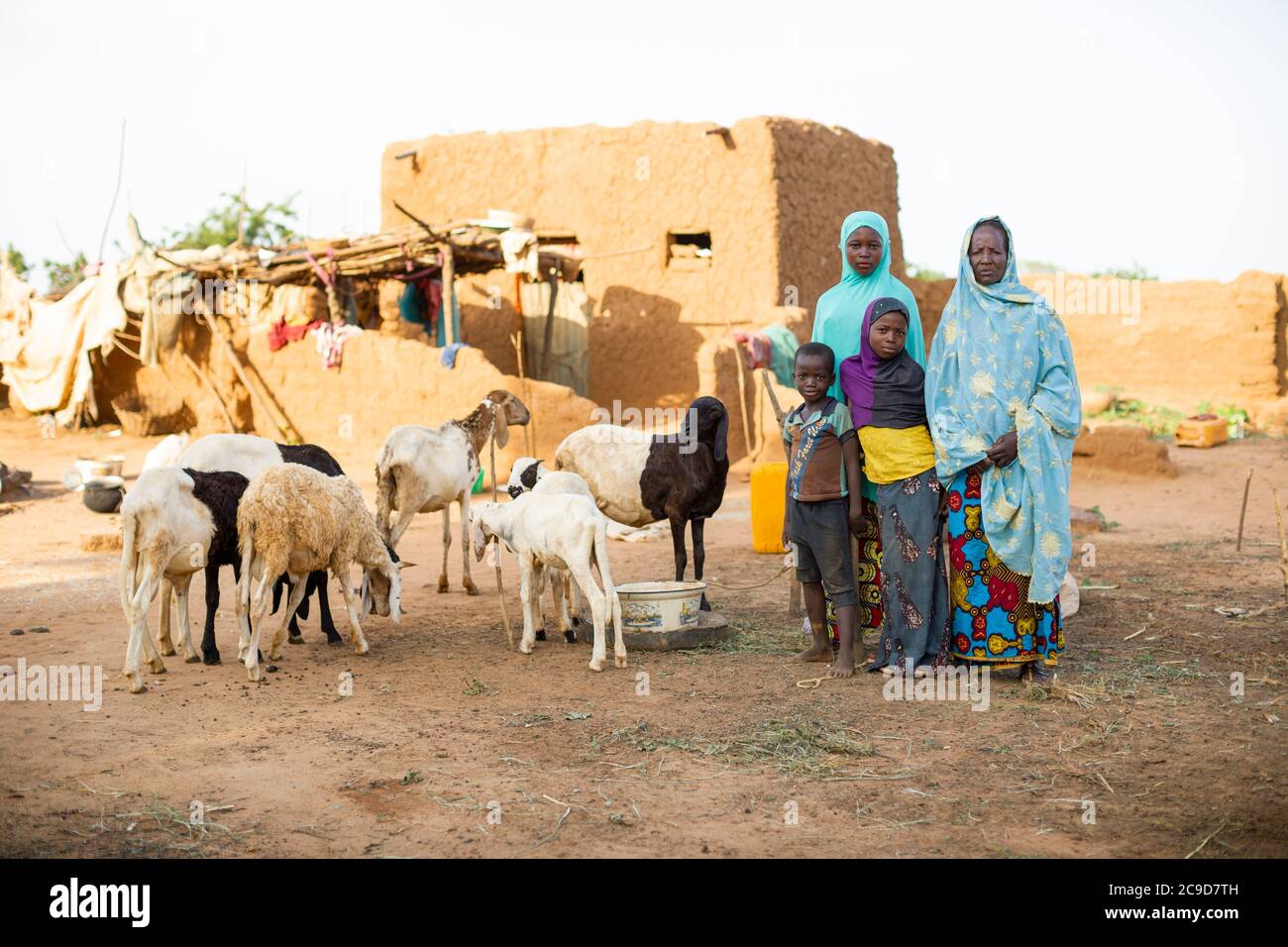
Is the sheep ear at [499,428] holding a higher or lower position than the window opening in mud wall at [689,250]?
lower

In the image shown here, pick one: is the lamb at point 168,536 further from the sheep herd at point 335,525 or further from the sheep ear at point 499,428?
the sheep ear at point 499,428

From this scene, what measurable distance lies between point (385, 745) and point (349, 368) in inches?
405

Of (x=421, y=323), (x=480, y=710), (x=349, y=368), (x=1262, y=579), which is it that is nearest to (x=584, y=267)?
(x=421, y=323)

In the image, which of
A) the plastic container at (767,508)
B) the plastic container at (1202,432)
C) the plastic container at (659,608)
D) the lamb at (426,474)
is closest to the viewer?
the plastic container at (659,608)

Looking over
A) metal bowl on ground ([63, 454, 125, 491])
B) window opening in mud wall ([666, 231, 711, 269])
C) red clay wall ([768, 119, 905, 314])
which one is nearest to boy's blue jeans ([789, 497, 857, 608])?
metal bowl on ground ([63, 454, 125, 491])

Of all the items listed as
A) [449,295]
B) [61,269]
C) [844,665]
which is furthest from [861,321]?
[61,269]

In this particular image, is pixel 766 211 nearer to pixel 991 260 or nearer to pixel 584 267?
pixel 584 267

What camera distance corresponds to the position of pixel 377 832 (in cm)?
395

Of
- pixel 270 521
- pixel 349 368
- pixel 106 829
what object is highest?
pixel 349 368

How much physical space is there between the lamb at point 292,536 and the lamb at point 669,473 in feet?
5.33

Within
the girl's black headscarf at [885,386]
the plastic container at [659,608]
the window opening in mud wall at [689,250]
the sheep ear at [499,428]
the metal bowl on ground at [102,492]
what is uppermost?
the window opening in mud wall at [689,250]

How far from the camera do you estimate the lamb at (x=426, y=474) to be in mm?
8305

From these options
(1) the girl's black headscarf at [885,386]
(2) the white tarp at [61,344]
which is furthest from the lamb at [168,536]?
(2) the white tarp at [61,344]

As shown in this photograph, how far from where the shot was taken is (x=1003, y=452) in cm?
552
